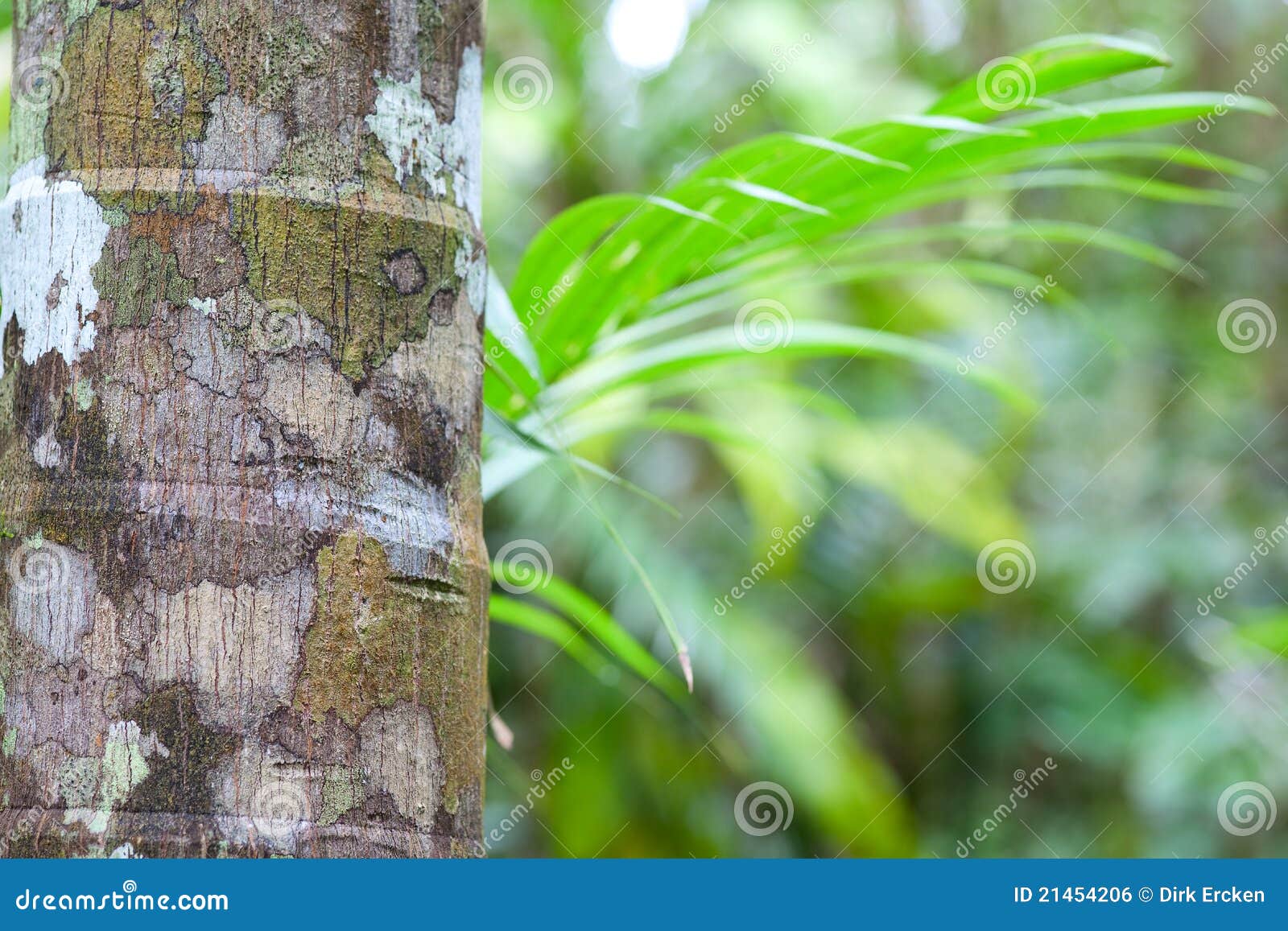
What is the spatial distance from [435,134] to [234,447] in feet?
0.58

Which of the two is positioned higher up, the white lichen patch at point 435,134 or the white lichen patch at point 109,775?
the white lichen patch at point 435,134

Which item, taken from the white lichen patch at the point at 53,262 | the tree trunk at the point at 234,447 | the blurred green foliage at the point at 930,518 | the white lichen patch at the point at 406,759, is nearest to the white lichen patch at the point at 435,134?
the tree trunk at the point at 234,447

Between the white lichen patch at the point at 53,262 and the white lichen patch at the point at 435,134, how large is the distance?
0.41 ft

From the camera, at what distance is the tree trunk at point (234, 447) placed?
453mm

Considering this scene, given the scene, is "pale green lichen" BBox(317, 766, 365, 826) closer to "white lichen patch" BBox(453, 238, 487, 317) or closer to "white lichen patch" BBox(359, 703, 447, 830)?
"white lichen patch" BBox(359, 703, 447, 830)

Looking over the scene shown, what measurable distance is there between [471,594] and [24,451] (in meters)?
0.19

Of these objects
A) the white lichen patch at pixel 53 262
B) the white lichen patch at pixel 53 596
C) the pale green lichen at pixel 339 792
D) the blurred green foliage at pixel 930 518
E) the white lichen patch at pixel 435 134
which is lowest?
the pale green lichen at pixel 339 792

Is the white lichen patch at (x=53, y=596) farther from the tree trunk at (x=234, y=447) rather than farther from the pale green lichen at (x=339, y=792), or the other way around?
the pale green lichen at (x=339, y=792)

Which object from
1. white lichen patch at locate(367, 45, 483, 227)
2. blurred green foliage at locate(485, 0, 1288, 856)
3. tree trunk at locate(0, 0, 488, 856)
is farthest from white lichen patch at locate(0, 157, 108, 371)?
blurred green foliage at locate(485, 0, 1288, 856)

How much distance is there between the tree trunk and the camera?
453mm

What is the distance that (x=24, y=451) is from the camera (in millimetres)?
487

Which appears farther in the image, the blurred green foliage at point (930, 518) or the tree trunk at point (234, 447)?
the blurred green foliage at point (930, 518)

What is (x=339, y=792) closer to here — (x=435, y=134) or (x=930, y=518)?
(x=435, y=134)

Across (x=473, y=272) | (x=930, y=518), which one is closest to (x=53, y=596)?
(x=473, y=272)
